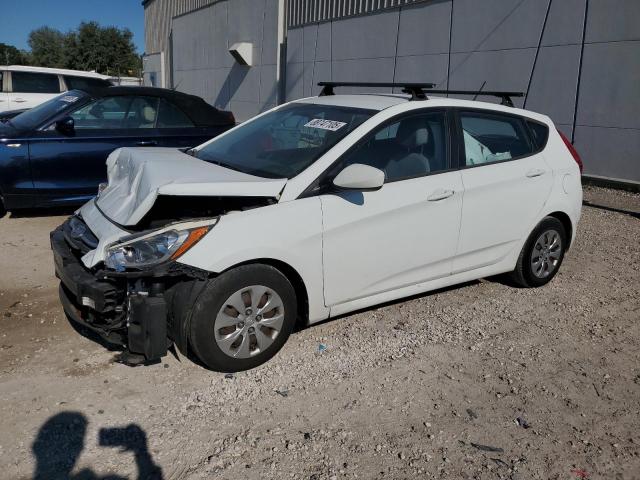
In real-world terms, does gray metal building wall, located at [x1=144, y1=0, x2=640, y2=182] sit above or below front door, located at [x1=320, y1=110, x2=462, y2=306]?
above

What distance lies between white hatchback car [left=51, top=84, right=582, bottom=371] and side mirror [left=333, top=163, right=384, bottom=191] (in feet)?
0.05

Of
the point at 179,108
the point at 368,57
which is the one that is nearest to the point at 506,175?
the point at 179,108

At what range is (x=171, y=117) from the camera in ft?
24.0

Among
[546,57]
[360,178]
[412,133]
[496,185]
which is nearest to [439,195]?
[412,133]

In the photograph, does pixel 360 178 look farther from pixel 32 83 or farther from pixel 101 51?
pixel 101 51

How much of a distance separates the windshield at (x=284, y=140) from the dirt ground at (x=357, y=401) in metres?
1.24

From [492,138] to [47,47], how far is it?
7799 cm

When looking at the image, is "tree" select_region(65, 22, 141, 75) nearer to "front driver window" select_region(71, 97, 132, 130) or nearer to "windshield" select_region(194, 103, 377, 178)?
"front driver window" select_region(71, 97, 132, 130)

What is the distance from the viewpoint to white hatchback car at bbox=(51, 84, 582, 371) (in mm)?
3254

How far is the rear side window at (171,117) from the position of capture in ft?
23.8

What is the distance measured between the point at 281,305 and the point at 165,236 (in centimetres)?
82

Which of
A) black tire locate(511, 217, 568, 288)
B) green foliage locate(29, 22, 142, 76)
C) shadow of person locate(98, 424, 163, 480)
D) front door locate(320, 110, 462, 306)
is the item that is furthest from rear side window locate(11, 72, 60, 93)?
green foliage locate(29, 22, 142, 76)

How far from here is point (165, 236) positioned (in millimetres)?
3248

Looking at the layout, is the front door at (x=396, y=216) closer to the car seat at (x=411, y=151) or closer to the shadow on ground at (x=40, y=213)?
the car seat at (x=411, y=151)
